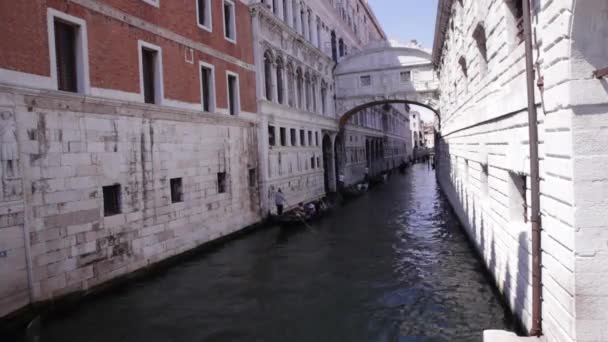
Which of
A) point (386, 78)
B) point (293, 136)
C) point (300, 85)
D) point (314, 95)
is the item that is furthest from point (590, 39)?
point (386, 78)

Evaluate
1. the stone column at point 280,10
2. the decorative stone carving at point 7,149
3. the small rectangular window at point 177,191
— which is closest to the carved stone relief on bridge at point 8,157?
the decorative stone carving at point 7,149

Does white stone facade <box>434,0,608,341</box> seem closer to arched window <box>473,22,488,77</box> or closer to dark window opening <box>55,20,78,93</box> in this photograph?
arched window <box>473,22,488,77</box>

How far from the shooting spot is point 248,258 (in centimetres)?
1136

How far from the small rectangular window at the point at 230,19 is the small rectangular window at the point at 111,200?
24.0 feet

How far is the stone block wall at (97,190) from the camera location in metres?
7.23

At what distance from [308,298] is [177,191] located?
5.01m

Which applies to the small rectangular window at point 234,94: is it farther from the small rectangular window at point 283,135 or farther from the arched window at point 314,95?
the arched window at point 314,95

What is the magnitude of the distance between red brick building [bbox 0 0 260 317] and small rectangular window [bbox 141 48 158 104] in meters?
0.03

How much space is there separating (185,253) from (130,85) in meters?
4.35

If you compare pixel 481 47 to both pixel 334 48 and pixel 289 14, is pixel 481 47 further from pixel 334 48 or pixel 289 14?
Answer: pixel 334 48

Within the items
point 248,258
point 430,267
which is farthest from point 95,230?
point 430,267

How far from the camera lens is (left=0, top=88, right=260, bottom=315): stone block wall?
7.23 metres

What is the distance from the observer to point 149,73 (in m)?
10.8

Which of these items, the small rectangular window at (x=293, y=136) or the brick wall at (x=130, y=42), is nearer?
the brick wall at (x=130, y=42)
